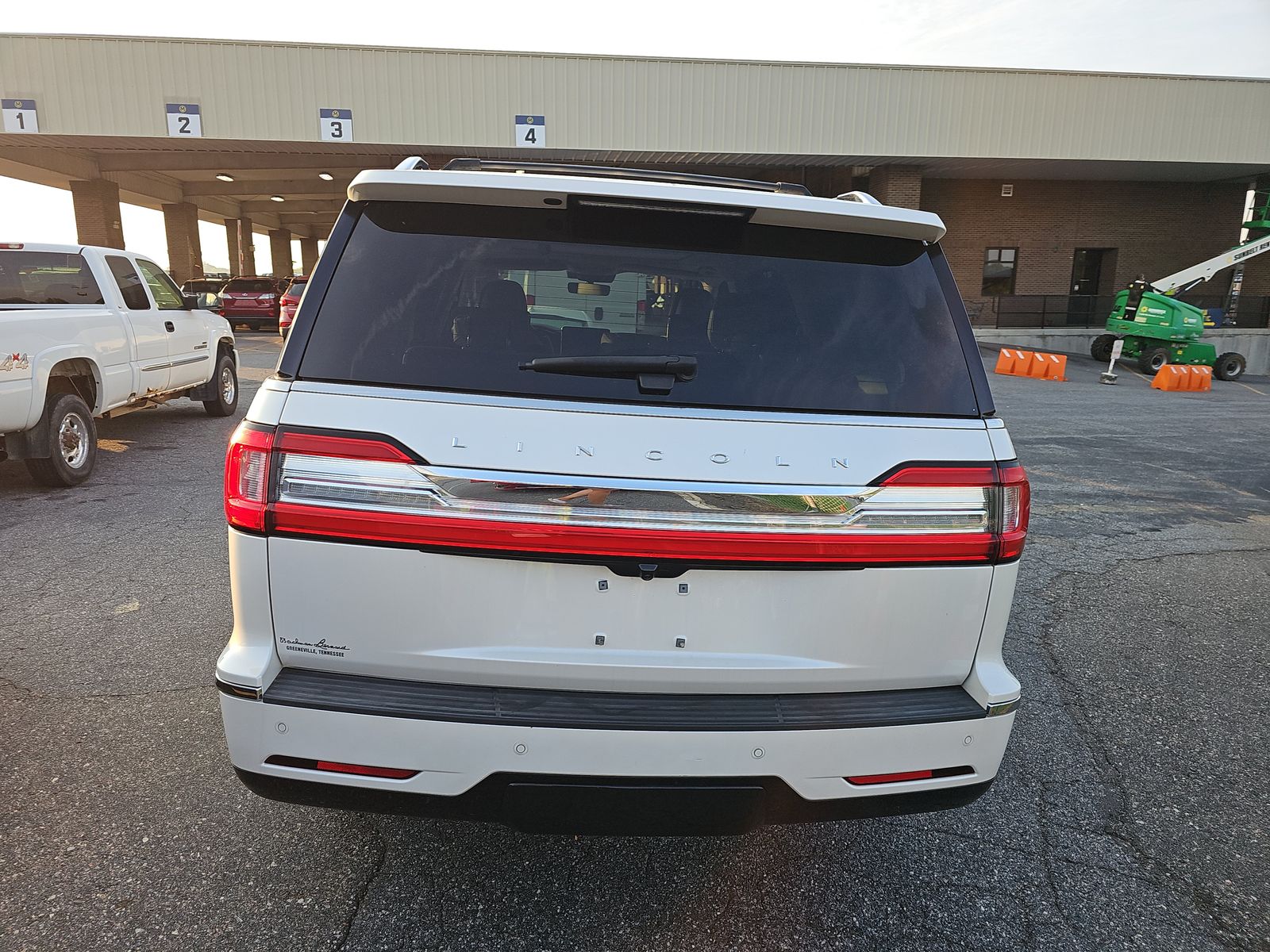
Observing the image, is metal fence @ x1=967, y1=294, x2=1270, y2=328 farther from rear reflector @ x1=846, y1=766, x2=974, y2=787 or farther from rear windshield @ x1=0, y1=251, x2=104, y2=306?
rear reflector @ x1=846, y1=766, x2=974, y2=787

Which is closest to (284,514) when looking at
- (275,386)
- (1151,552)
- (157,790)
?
(275,386)

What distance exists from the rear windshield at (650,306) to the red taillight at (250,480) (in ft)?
0.64

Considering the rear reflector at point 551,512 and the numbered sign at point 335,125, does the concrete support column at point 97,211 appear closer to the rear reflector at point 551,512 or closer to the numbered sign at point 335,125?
the numbered sign at point 335,125

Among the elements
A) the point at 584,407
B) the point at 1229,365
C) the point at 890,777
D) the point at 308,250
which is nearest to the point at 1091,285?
the point at 1229,365

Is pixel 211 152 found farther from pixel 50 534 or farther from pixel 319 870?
pixel 319 870

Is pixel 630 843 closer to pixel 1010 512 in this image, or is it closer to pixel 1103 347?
pixel 1010 512

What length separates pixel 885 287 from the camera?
7.32ft

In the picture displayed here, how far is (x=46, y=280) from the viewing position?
25.2ft

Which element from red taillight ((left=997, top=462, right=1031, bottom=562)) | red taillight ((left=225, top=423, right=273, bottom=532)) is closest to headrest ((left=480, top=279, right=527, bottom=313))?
red taillight ((left=225, top=423, right=273, bottom=532))

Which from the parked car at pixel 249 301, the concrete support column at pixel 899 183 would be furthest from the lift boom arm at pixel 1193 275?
the parked car at pixel 249 301

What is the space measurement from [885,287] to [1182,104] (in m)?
28.1

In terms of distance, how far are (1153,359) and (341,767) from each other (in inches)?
868

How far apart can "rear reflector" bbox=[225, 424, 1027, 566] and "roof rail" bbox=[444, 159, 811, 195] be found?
114 cm

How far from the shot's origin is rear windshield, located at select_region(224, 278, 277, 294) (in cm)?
2644
